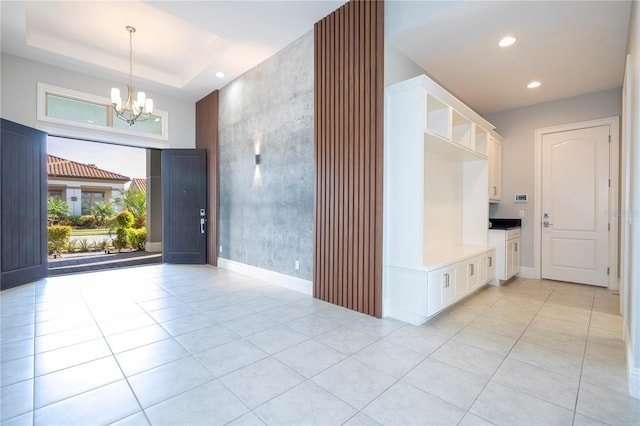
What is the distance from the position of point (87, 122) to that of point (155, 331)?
15.2ft

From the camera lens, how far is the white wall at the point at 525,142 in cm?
485

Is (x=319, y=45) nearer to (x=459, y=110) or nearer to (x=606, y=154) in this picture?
(x=459, y=110)

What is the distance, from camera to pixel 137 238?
29.9 ft

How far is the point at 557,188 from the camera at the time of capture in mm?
5039

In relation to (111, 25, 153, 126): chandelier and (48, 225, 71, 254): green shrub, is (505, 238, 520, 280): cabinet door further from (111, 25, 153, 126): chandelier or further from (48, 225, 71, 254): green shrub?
(48, 225, 71, 254): green shrub

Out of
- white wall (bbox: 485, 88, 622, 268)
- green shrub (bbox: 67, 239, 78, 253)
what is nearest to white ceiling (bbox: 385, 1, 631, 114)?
white wall (bbox: 485, 88, 622, 268)

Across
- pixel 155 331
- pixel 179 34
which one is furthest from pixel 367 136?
pixel 179 34

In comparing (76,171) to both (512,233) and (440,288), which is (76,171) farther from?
(512,233)

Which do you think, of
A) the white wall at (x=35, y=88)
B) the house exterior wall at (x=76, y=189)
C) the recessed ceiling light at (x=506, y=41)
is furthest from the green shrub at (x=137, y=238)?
the recessed ceiling light at (x=506, y=41)

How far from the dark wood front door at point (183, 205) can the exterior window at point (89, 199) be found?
20.5 feet

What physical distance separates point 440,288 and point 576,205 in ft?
11.8

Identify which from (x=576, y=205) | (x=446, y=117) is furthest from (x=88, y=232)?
(x=576, y=205)

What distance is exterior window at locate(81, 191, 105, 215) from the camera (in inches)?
406

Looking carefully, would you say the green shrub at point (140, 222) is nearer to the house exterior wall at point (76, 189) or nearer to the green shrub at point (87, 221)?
the house exterior wall at point (76, 189)
